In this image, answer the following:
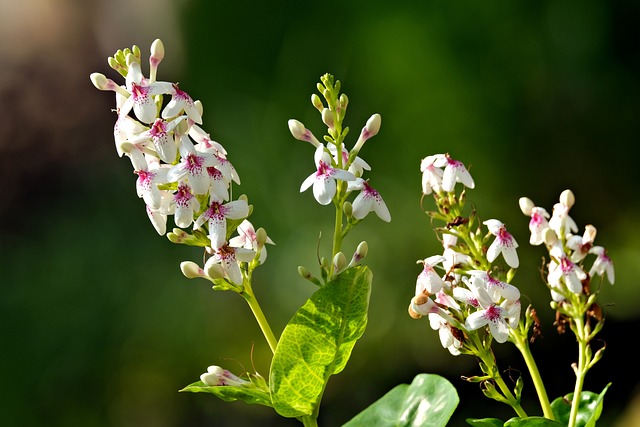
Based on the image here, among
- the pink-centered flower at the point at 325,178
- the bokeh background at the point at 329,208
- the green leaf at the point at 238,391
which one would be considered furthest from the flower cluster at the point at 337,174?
the bokeh background at the point at 329,208

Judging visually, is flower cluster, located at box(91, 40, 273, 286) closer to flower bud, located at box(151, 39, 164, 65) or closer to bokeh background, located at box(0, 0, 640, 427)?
flower bud, located at box(151, 39, 164, 65)

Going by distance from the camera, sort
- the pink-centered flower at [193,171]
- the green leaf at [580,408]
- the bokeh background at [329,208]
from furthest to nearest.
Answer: the bokeh background at [329,208], the green leaf at [580,408], the pink-centered flower at [193,171]

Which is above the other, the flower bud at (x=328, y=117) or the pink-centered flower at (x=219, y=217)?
the flower bud at (x=328, y=117)

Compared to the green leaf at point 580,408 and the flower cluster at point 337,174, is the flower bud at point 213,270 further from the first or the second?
the green leaf at point 580,408

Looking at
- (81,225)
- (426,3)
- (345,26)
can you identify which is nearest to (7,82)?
(81,225)

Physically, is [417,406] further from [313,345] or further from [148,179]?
[148,179]

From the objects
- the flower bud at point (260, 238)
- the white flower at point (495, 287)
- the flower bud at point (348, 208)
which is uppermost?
the flower bud at point (348, 208)

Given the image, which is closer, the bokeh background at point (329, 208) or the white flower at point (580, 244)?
the white flower at point (580, 244)

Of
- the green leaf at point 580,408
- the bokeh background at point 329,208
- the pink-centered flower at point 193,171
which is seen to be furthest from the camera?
the bokeh background at point 329,208
